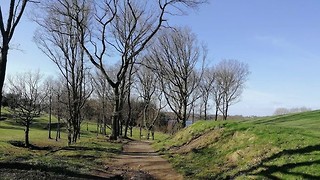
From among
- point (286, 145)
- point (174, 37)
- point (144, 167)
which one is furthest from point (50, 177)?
point (174, 37)

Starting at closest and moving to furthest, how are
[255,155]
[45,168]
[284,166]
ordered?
[284,166], [45,168], [255,155]

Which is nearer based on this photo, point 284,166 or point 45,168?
point 284,166

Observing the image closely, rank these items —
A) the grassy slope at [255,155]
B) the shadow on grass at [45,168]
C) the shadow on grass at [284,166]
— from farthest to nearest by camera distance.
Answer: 1. the shadow on grass at [45,168]
2. the grassy slope at [255,155]
3. the shadow on grass at [284,166]

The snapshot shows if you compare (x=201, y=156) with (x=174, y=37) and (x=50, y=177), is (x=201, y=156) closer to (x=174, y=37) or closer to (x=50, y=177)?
(x=50, y=177)

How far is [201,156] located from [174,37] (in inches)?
1064

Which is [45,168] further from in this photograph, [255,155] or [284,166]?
[284,166]

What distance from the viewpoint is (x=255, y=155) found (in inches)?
493

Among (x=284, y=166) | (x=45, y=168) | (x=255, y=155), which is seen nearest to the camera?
(x=284, y=166)

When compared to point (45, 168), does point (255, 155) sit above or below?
above

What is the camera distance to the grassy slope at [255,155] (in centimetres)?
991

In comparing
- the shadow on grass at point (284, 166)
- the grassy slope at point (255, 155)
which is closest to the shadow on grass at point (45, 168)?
the grassy slope at point (255, 155)

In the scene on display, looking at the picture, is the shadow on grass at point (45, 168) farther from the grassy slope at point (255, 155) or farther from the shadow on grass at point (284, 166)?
the shadow on grass at point (284, 166)

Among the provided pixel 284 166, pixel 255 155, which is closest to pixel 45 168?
pixel 255 155

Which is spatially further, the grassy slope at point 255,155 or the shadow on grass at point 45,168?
the shadow on grass at point 45,168
